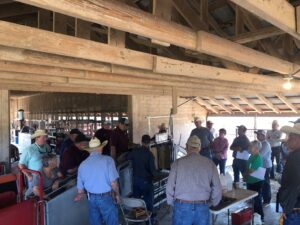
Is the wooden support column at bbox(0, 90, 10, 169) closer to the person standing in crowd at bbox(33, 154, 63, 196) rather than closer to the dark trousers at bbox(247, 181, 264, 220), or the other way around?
the person standing in crowd at bbox(33, 154, 63, 196)

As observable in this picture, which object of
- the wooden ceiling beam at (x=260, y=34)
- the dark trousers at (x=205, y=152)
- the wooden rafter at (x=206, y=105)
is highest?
the wooden ceiling beam at (x=260, y=34)

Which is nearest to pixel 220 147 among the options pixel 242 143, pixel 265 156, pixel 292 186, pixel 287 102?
pixel 242 143

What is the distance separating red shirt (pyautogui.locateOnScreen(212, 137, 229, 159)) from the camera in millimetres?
7707

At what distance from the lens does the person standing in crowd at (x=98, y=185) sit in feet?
11.9

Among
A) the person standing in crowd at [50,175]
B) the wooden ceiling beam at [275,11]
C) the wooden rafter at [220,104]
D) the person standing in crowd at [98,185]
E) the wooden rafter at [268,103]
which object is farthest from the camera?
the wooden rafter at [220,104]

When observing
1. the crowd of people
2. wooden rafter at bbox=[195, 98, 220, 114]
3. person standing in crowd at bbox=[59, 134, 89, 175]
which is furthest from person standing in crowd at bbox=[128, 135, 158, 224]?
wooden rafter at bbox=[195, 98, 220, 114]

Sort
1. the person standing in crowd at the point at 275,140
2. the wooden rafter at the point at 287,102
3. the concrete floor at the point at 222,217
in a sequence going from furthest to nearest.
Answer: the wooden rafter at the point at 287,102, the person standing in crowd at the point at 275,140, the concrete floor at the point at 222,217

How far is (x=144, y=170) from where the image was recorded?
15.5ft

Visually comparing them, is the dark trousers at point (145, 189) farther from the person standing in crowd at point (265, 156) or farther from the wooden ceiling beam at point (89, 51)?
the person standing in crowd at point (265, 156)

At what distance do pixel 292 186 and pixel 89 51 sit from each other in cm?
237

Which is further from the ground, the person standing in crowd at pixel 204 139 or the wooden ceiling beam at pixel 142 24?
the wooden ceiling beam at pixel 142 24

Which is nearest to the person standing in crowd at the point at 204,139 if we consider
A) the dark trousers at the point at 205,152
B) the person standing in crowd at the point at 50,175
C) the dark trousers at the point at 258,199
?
the dark trousers at the point at 205,152

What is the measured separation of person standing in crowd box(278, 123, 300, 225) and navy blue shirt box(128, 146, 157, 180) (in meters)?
2.20

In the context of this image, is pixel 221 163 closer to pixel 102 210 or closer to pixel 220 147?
pixel 220 147
